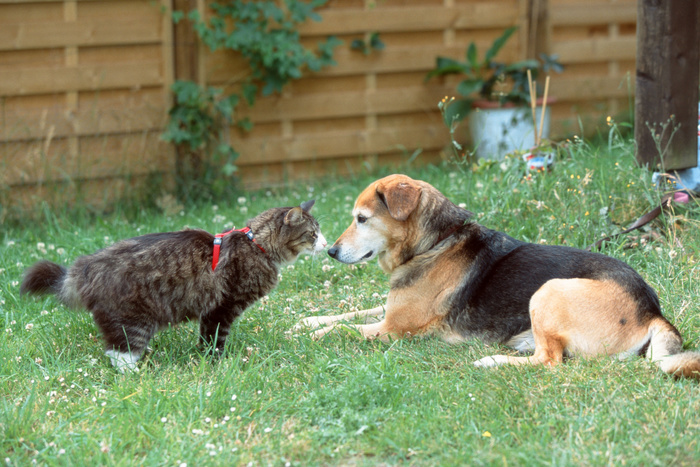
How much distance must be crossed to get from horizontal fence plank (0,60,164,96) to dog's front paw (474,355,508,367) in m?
4.90

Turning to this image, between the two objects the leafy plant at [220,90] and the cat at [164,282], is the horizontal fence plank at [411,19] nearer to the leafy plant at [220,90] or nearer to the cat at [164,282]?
the leafy plant at [220,90]

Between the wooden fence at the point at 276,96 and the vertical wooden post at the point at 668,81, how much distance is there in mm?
506

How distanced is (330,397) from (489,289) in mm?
1180

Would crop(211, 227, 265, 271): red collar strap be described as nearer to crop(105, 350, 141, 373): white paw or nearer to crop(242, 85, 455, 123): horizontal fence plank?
crop(105, 350, 141, 373): white paw

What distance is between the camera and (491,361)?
3.40m

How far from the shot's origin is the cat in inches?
137

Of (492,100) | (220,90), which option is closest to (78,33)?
(220,90)

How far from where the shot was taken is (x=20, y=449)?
271 cm

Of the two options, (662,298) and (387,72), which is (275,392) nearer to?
(662,298)

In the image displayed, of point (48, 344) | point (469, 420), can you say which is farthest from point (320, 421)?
point (48, 344)

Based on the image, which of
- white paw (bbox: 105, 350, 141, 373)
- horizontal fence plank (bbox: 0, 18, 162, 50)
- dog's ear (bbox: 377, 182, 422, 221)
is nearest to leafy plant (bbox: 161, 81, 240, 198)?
horizontal fence plank (bbox: 0, 18, 162, 50)

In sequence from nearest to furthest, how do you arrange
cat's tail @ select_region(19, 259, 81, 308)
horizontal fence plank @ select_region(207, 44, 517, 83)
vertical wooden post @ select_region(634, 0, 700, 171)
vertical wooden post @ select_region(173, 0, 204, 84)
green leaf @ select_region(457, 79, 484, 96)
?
cat's tail @ select_region(19, 259, 81, 308), vertical wooden post @ select_region(634, 0, 700, 171), vertical wooden post @ select_region(173, 0, 204, 84), horizontal fence plank @ select_region(207, 44, 517, 83), green leaf @ select_region(457, 79, 484, 96)

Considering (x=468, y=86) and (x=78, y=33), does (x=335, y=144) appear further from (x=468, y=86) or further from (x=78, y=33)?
(x=78, y=33)

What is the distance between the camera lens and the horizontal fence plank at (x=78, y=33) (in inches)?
248
